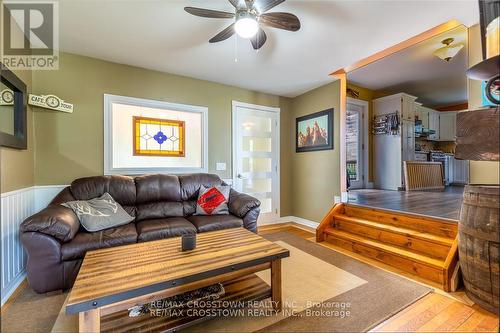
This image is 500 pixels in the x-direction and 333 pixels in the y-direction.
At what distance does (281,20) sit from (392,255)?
257 cm

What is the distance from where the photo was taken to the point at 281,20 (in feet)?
6.08

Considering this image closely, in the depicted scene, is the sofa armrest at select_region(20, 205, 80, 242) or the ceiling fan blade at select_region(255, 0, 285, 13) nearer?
the ceiling fan blade at select_region(255, 0, 285, 13)

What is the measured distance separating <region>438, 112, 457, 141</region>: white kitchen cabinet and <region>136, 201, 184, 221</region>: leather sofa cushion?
290 inches

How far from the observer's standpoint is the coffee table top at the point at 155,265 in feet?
3.70

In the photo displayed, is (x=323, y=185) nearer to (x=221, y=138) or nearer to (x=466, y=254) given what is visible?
(x=221, y=138)

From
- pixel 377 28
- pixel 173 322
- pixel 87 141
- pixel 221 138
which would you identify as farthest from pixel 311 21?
pixel 87 141

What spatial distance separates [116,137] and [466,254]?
383 cm

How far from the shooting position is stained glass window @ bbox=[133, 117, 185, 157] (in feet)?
10.3

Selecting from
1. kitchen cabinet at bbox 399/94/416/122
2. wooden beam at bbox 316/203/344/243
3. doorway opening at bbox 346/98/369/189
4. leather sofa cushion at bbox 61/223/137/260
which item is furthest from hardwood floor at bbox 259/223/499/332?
kitchen cabinet at bbox 399/94/416/122

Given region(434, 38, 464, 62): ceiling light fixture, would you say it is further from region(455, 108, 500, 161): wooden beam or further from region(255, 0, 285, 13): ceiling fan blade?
region(255, 0, 285, 13): ceiling fan blade

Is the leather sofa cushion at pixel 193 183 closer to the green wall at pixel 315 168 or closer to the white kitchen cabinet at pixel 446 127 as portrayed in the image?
the green wall at pixel 315 168

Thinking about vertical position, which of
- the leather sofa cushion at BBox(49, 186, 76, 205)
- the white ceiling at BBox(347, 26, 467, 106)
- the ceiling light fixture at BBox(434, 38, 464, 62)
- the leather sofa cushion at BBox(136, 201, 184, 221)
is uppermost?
the white ceiling at BBox(347, 26, 467, 106)

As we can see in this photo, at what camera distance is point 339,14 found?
6.68 ft

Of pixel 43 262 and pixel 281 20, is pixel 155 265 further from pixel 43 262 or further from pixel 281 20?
pixel 281 20
